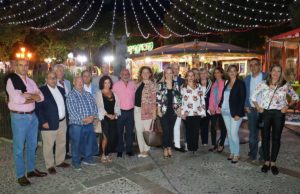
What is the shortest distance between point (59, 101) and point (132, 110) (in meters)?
1.51

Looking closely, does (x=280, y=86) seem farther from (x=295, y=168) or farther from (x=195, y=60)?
(x=195, y=60)

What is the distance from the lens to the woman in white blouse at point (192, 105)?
6.32 m

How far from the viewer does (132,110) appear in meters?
6.34

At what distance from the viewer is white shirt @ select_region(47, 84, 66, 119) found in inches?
212

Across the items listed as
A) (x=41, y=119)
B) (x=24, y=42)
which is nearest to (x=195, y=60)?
(x=41, y=119)

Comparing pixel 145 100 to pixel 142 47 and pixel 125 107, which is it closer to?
pixel 125 107

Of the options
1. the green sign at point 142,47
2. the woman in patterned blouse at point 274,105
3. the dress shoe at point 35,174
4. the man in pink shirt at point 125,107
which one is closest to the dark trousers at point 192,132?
the man in pink shirt at point 125,107

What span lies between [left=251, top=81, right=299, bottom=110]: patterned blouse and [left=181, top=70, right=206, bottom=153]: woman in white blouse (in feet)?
4.20

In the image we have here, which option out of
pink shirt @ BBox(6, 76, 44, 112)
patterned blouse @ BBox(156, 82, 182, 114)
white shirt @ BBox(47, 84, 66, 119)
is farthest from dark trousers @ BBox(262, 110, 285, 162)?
pink shirt @ BBox(6, 76, 44, 112)

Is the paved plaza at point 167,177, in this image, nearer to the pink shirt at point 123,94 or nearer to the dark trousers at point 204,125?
the dark trousers at point 204,125

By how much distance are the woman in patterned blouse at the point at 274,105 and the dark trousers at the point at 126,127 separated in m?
2.43

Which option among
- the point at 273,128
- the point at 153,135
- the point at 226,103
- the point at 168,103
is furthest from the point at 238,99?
the point at 153,135

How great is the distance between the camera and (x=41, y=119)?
5199 mm

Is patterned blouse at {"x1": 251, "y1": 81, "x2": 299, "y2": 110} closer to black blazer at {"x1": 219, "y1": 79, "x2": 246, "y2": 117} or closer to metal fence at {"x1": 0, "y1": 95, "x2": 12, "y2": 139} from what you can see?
black blazer at {"x1": 219, "y1": 79, "x2": 246, "y2": 117}
